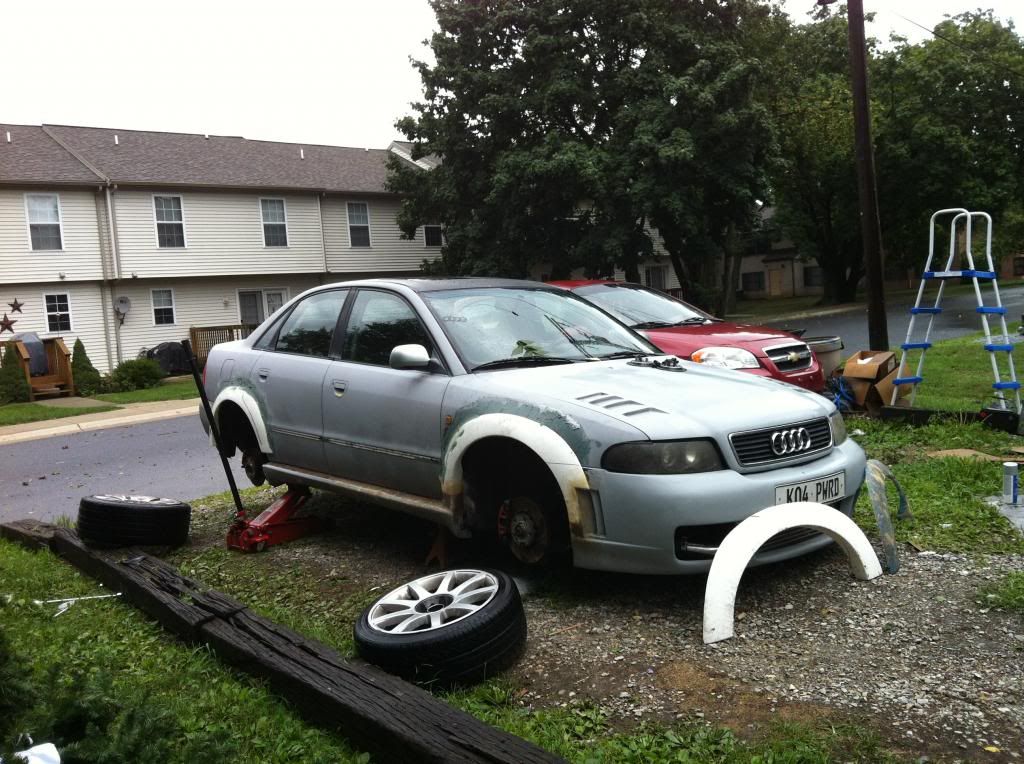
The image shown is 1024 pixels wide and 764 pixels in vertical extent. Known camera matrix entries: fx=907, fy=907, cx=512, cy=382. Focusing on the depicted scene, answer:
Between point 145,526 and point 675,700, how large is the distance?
3604 mm

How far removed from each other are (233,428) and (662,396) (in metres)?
3.41

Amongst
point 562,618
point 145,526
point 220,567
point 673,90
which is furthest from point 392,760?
point 673,90

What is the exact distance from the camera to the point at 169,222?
2720 cm

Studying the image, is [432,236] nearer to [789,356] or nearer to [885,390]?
[789,356]

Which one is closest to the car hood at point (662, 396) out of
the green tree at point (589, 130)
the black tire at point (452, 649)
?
the black tire at point (452, 649)

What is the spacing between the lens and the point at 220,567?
213 inches

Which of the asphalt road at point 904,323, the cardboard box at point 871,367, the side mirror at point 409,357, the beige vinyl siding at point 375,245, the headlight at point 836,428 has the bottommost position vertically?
the asphalt road at point 904,323

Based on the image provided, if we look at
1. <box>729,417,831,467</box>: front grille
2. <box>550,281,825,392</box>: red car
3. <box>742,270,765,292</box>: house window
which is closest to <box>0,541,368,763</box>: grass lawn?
<box>729,417,831,467</box>: front grille

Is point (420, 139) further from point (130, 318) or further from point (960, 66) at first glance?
point (960, 66)

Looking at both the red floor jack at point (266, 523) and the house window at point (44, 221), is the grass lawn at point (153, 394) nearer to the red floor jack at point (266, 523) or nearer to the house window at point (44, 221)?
the house window at point (44, 221)

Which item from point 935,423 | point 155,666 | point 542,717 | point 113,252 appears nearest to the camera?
point 542,717

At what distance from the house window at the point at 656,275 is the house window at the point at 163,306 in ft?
64.3

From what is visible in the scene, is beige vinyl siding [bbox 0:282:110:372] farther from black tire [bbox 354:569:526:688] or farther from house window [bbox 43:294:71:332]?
black tire [bbox 354:569:526:688]

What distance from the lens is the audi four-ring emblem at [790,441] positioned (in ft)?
13.9
